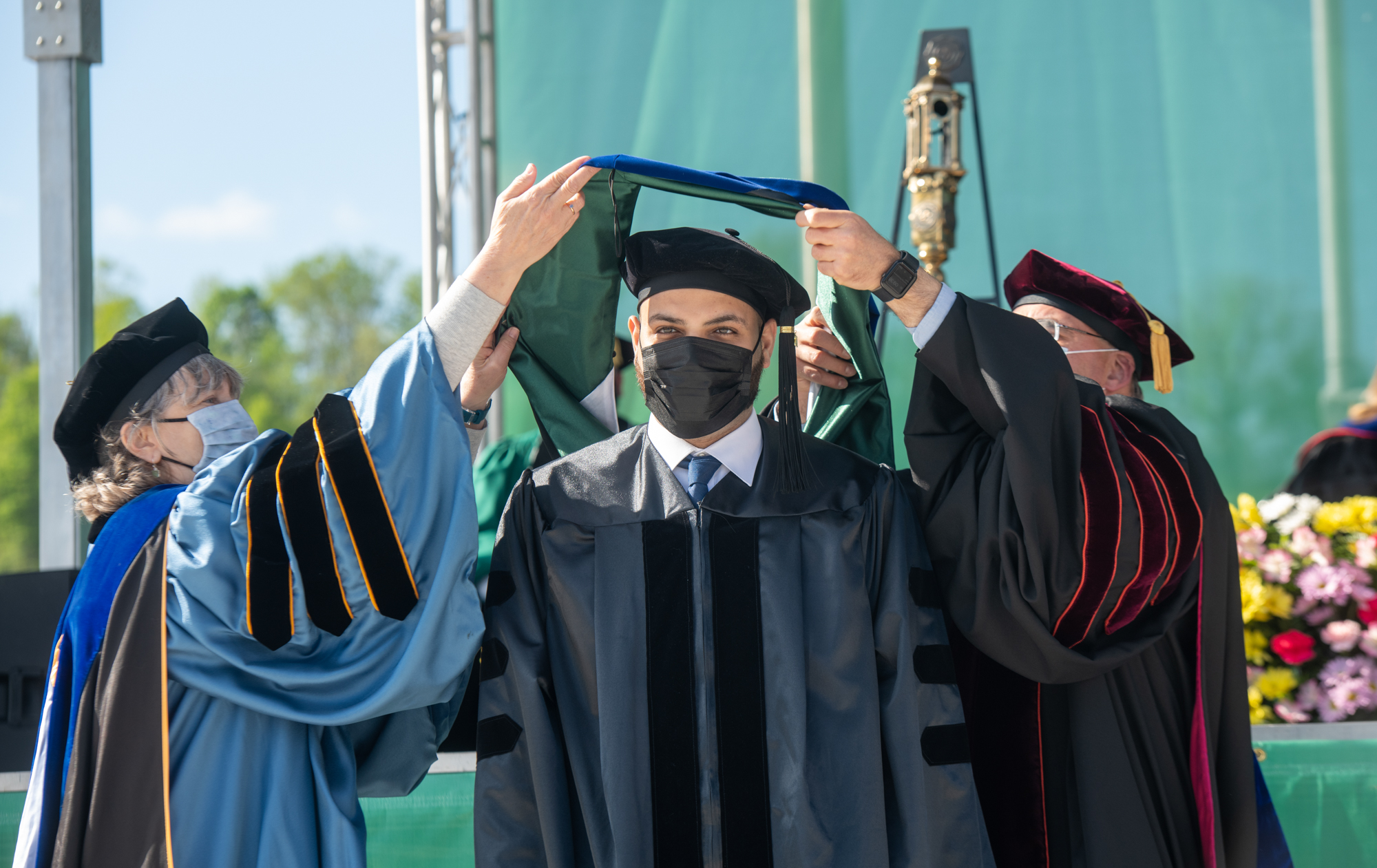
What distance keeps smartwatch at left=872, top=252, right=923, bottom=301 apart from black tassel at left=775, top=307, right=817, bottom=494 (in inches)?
10.2

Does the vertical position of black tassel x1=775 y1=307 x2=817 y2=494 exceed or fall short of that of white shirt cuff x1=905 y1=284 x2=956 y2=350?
it falls short

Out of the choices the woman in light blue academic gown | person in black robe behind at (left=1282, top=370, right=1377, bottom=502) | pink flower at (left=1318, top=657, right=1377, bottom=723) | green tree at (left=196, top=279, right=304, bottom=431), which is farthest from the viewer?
green tree at (left=196, top=279, right=304, bottom=431)

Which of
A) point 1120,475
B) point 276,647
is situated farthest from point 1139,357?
point 276,647

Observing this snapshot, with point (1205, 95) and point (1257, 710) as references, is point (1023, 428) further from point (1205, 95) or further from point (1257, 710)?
point (1205, 95)

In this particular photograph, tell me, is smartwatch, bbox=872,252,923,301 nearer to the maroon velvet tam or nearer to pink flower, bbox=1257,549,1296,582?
the maroon velvet tam

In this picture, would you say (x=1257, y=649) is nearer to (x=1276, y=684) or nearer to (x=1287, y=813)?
(x=1276, y=684)

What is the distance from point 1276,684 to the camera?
124 inches

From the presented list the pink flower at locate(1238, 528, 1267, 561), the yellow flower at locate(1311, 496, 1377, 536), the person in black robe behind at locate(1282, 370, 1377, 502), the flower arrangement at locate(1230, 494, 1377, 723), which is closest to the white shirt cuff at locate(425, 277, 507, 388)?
the flower arrangement at locate(1230, 494, 1377, 723)

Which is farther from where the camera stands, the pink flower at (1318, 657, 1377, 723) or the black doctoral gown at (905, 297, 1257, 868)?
the pink flower at (1318, 657, 1377, 723)

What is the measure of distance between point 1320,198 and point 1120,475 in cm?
453

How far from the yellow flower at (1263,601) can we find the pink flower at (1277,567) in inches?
1.1

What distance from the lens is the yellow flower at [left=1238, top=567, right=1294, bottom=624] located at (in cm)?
318

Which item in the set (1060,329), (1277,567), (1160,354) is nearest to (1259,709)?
(1277,567)

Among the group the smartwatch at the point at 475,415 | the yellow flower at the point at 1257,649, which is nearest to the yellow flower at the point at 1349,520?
the yellow flower at the point at 1257,649
